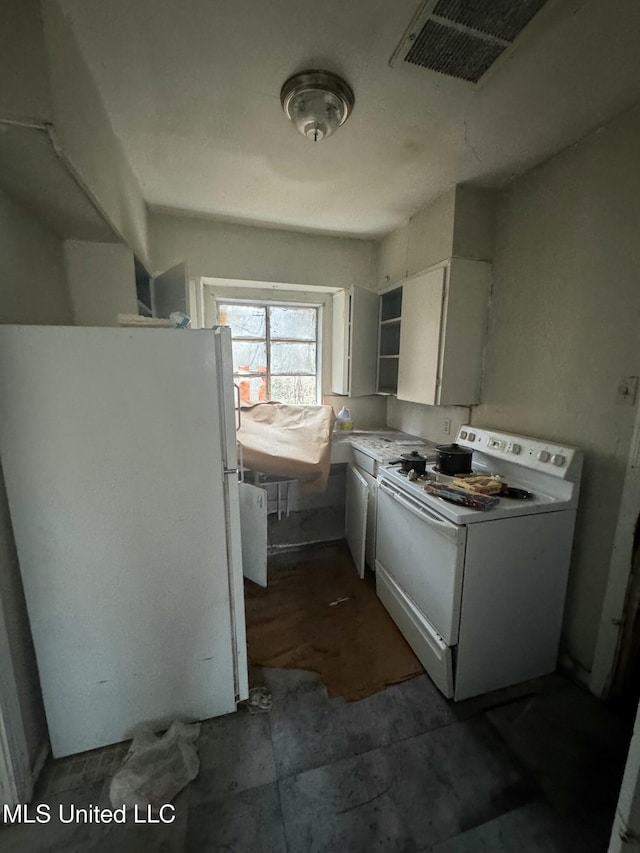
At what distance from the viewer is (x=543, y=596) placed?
5.09 ft

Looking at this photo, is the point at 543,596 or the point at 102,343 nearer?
the point at 102,343

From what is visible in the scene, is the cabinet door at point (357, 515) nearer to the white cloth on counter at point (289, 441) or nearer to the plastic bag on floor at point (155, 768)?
the white cloth on counter at point (289, 441)

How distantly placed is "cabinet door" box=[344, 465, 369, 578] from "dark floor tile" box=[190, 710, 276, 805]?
110cm

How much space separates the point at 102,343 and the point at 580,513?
2.09 metres

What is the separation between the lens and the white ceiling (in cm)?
100

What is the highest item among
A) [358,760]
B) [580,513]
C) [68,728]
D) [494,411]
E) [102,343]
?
[102,343]

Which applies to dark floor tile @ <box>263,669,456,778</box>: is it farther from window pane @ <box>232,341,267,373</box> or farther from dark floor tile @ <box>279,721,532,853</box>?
window pane @ <box>232,341,267,373</box>

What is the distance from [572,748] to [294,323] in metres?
2.97

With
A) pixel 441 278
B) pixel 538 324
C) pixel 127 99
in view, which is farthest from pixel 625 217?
pixel 127 99

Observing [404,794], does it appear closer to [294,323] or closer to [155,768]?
[155,768]

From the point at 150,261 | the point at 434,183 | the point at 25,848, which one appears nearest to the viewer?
the point at 25,848

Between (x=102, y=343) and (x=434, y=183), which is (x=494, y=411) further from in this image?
(x=102, y=343)

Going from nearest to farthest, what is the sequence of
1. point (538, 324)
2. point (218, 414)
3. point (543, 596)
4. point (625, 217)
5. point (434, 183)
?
1. point (218, 414)
2. point (625, 217)
3. point (543, 596)
4. point (538, 324)
5. point (434, 183)

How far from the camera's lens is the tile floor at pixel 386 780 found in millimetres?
1059
